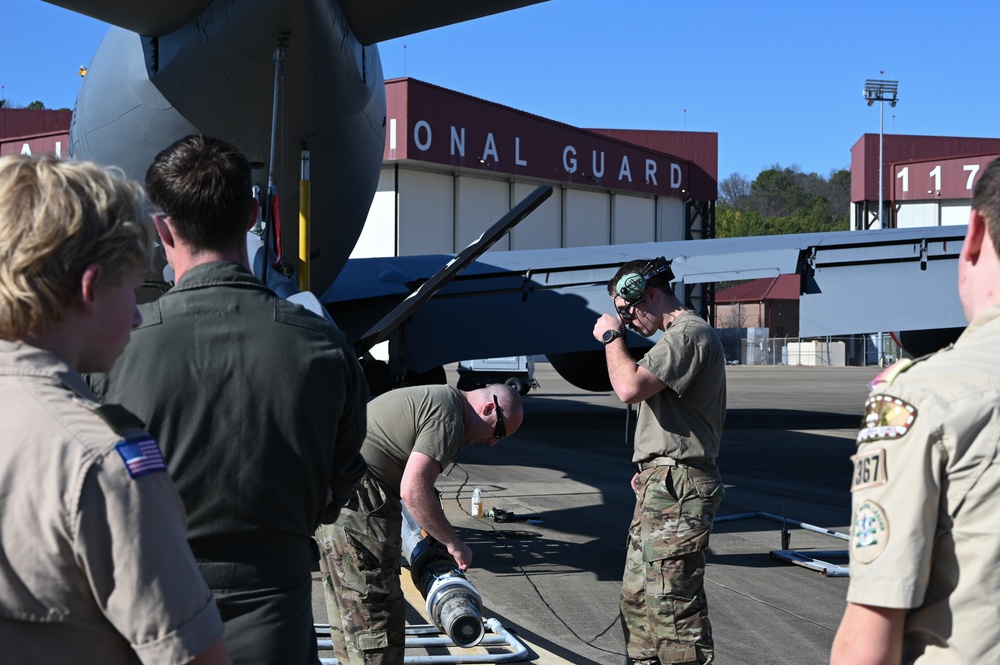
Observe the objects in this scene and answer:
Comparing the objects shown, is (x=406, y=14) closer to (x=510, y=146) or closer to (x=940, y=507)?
(x=940, y=507)

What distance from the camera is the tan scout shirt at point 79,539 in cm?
162

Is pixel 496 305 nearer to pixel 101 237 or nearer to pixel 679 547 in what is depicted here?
pixel 679 547

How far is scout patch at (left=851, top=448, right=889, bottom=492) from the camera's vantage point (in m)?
1.95

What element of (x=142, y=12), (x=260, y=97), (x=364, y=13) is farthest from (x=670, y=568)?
(x=142, y=12)

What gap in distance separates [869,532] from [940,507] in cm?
14

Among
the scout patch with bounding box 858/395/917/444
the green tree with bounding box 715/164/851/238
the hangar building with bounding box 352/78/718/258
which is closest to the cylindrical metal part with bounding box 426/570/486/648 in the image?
the scout patch with bounding box 858/395/917/444

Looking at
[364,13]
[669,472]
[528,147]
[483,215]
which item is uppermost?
[528,147]

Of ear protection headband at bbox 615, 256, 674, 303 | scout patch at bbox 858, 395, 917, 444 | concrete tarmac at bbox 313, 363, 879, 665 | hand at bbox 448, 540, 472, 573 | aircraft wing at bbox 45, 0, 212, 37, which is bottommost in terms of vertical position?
concrete tarmac at bbox 313, 363, 879, 665

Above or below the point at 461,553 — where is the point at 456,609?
below

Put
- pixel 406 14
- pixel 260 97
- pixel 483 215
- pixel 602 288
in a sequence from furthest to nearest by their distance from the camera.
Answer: pixel 483 215, pixel 602 288, pixel 260 97, pixel 406 14

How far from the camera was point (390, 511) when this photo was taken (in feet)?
15.4

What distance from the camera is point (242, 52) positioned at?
28.7ft

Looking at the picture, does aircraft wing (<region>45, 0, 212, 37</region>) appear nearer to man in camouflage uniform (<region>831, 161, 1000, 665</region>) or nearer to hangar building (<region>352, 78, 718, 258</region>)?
man in camouflage uniform (<region>831, 161, 1000, 665</region>)

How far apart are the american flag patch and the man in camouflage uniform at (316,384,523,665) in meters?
2.85
